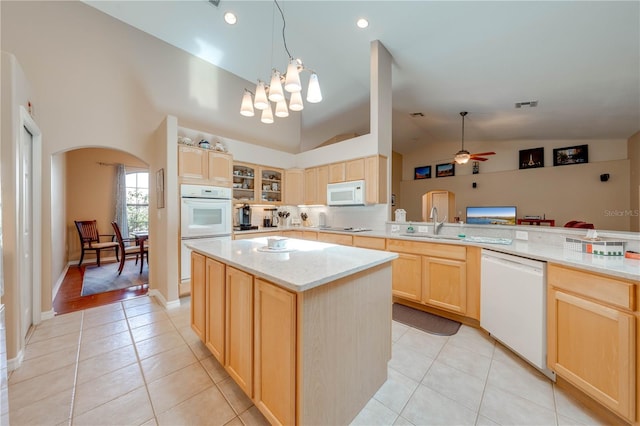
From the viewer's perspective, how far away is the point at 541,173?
610 cm

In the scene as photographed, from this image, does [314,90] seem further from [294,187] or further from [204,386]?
[294,187]

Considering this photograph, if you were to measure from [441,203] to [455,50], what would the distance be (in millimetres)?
5097

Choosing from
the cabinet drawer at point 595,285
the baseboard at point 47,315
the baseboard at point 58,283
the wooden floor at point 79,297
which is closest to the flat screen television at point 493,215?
the cabinet drawer at point 595,285

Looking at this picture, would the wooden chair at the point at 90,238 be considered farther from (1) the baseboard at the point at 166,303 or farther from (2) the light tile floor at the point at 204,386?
(2) the light tile floor at the point at 204,386

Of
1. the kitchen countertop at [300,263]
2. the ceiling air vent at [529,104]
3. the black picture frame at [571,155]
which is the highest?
the ceiling air vent at [529,104]

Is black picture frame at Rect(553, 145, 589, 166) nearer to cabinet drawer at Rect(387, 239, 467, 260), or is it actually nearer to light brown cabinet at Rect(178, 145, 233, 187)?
cabinet drawer at Rect(387, 239, 467, 260)

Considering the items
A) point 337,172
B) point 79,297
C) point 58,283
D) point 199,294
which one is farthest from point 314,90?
point 58,283

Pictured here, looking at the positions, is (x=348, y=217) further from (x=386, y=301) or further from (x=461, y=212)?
(x=461, y=212)

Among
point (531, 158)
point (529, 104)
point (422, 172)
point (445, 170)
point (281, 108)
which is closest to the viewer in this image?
point (281, 108)

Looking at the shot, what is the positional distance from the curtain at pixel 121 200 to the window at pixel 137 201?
0.21 meters

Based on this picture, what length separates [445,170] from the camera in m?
7.70

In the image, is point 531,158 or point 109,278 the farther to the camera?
point 531,158

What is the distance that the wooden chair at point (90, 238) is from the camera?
17.1 feet

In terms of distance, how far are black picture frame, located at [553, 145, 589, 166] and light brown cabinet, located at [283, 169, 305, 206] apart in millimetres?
6248
